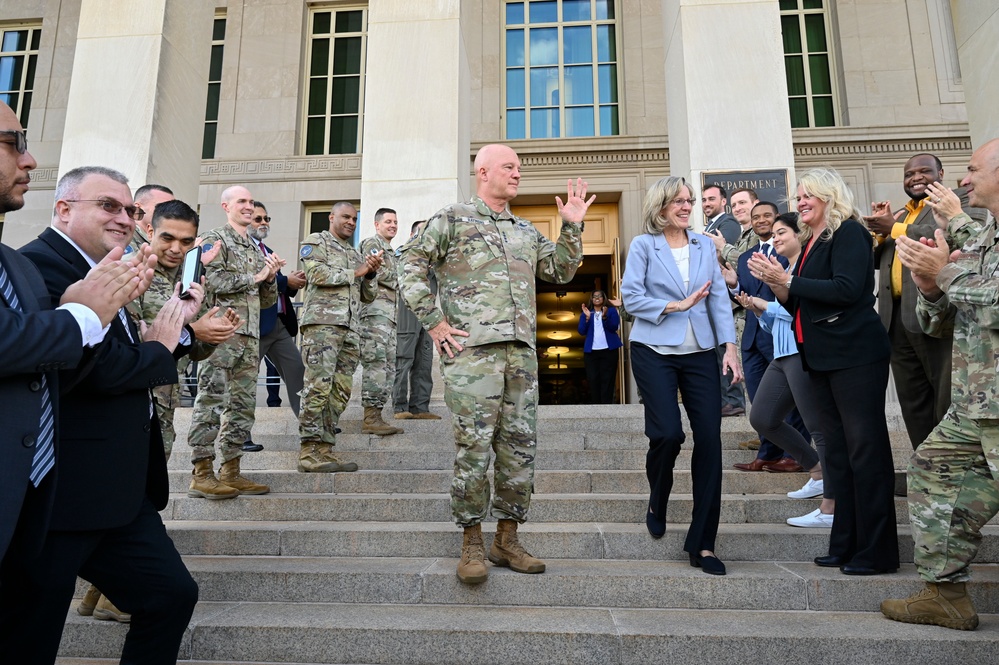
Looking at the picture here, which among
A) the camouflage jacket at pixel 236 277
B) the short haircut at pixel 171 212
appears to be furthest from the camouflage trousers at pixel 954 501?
the camouflage jacket at pixel 236 277

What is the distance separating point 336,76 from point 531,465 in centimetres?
1301

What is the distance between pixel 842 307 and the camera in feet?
12.5

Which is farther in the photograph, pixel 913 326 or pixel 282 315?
pixel 282 315

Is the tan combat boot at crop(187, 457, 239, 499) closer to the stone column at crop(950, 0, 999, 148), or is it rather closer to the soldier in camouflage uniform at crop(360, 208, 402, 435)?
the soldier in camouflage uniform at crop(360, 208, 402, 435)

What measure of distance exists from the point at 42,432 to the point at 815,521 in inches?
156

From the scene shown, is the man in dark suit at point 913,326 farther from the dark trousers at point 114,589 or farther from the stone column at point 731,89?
the dark trousers at point 114,589

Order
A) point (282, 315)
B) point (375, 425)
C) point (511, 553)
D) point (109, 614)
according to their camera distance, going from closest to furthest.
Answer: point (109, 614), point (511, 553), point (375, 425), point (282, 315)

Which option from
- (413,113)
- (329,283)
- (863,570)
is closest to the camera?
(863,570)

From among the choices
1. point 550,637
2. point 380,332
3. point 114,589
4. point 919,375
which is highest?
point 380,332

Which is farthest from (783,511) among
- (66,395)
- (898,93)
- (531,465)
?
(898,93)

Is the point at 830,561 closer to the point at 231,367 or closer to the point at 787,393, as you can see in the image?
the point at 787,393

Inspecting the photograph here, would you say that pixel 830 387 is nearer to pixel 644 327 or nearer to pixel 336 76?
pixel 644 327

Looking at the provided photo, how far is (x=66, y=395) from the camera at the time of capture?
2242 mm

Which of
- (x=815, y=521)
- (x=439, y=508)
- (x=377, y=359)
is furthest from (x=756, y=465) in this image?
(x=377, y=359)
